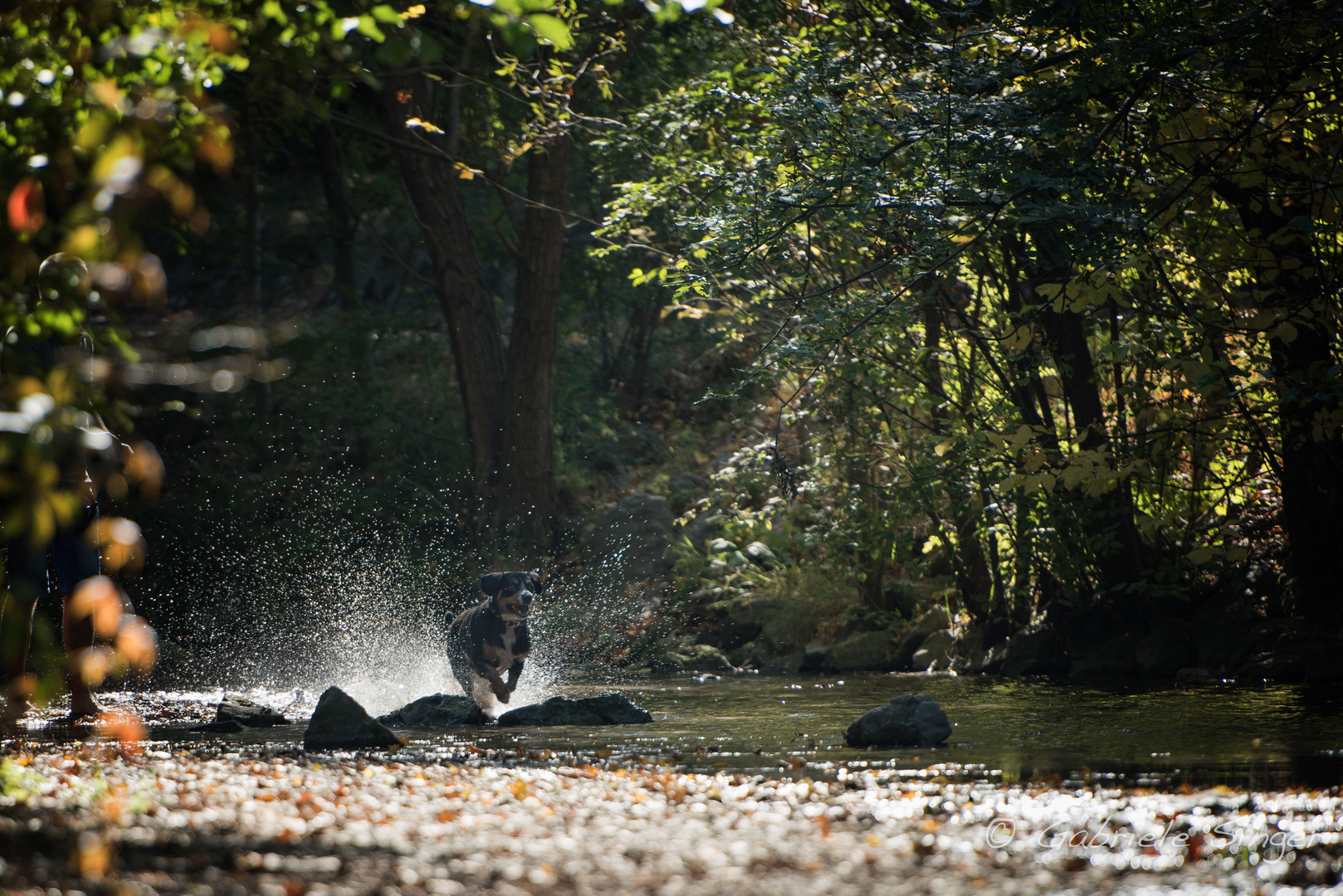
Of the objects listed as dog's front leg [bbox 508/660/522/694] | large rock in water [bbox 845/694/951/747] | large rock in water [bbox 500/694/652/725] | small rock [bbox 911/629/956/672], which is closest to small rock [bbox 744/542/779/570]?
small rock [bbox 911/629/956/672]

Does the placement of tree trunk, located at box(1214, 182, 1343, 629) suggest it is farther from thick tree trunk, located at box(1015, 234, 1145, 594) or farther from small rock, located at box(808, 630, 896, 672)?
small rock, located at box(808, 630, 896, 672)

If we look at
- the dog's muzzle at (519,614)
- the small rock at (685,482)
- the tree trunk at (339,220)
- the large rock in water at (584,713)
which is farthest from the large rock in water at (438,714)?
the tree trunk at (339,220)

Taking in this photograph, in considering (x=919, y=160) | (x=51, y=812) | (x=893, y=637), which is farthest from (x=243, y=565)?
(x=51, y=812)

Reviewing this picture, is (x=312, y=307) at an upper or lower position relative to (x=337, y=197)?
lower

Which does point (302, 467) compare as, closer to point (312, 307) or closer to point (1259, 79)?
point (312, 307)

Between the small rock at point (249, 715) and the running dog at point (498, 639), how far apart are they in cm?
165

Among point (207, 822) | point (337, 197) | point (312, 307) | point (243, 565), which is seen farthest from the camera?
point (312, 307)

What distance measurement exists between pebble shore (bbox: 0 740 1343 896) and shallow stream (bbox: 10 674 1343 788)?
51cm

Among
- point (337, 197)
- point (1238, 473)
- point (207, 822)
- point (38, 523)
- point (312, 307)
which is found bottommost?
point (207, 822)

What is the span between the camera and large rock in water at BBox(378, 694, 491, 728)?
738 cm

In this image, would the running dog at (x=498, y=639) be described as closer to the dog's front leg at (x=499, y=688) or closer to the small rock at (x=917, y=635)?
the dog's front leg at (x=499, y=688)

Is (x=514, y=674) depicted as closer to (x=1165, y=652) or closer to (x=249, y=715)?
(x=249, y=715)

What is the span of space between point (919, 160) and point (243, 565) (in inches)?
397

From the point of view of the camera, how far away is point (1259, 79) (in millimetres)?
7199
